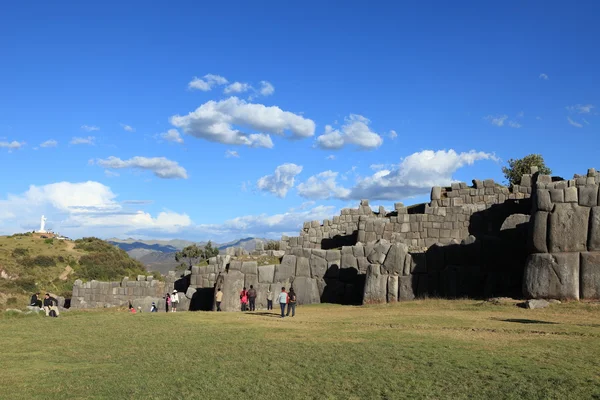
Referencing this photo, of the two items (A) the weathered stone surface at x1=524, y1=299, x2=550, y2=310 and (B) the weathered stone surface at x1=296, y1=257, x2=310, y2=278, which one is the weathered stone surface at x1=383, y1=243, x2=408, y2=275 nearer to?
(B) the weathered stone surface at x1=296, y1=257, x2=310, y2=278

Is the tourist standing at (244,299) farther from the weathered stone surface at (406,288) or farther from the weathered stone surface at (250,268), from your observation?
the weathered stone surface at (406,288)

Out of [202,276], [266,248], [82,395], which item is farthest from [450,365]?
[266,248]

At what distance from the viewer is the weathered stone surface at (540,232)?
821 inches

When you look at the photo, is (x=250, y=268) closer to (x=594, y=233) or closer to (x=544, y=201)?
(x=544, y=201)

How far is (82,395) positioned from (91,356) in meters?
4.42

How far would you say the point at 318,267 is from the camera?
29.5 m

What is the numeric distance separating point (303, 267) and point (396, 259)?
5605 millimetres

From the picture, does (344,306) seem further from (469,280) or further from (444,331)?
(444,331)

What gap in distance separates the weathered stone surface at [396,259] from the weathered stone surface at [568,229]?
21.6ft

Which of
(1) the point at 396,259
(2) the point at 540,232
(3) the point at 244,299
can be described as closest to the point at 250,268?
(3) the point at 244,299

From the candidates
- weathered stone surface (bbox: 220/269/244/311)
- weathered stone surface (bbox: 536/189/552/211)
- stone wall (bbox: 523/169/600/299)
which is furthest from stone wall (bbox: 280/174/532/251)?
stone wall (bbox: 523/169/600/299)

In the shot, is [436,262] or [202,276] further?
[202,276]

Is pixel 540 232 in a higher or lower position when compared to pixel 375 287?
higher

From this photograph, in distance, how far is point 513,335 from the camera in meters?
14.8
